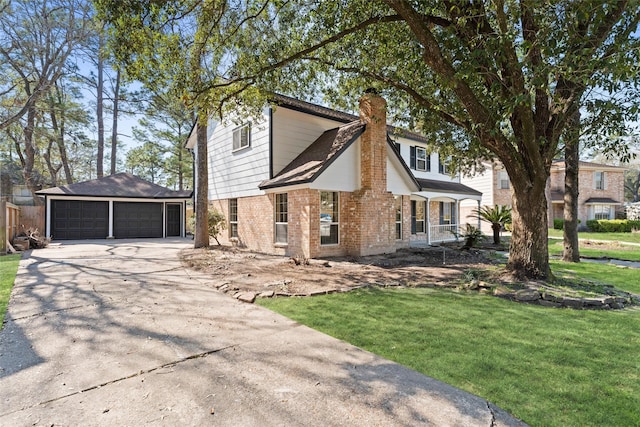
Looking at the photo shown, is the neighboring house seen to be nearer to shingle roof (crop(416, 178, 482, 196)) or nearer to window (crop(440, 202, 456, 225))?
window (crop(440, 202, 456, 225))

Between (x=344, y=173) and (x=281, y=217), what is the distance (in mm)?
2907

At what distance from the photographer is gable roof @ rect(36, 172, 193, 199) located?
60.1 feet

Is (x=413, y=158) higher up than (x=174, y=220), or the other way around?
(x=413, y=158)

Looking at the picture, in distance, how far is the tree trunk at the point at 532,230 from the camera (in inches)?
284

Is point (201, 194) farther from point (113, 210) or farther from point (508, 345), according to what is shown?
point (508, 345)

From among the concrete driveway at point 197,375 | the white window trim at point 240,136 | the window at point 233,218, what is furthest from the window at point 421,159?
the concrete driveway at point 197,375

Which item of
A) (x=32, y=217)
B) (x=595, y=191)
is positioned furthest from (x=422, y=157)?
(x=32, y=217)

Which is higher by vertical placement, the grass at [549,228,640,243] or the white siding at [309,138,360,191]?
the white siding at [309,138,360,191]

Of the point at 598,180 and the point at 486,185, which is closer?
the point at 486,185

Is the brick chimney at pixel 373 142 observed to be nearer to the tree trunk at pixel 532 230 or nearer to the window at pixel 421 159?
the tree trunk at pixel 532 230

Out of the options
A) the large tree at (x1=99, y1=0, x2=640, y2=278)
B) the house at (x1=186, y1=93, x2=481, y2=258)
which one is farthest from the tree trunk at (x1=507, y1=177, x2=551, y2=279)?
the house at (x1=186, y1=93, x2=481, y2=258)

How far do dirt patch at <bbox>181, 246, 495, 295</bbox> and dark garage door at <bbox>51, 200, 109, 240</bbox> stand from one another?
10.8 metres

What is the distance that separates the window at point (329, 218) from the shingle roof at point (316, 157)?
1.07 meters

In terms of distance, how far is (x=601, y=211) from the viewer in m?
28.0
